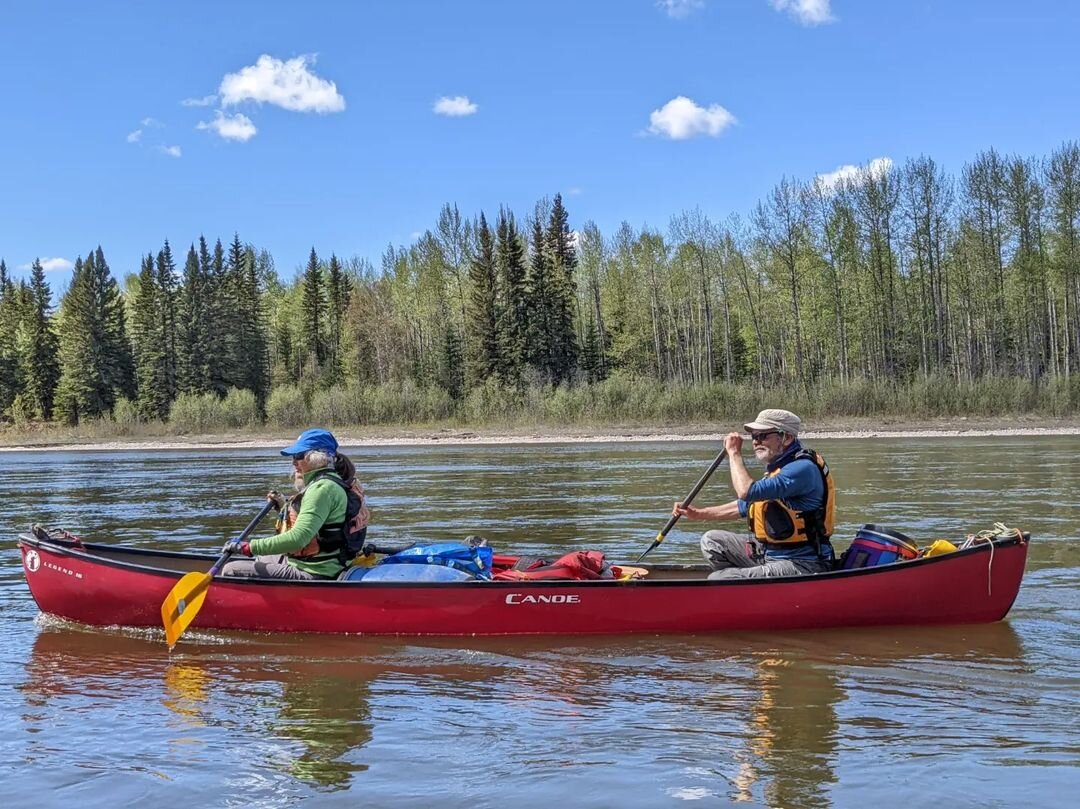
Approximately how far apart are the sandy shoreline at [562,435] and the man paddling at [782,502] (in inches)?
1116

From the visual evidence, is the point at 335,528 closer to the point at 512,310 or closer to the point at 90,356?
the point at 512,310

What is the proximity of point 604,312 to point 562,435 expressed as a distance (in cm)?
2197

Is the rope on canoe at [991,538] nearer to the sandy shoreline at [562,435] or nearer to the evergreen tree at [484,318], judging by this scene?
the sandy shoreline at [562,435]

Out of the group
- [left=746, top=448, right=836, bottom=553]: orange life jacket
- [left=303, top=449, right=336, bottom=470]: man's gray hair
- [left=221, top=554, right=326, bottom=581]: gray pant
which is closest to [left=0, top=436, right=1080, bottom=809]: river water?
[left=221, top=554, right=326, bottom=581]: gray pant

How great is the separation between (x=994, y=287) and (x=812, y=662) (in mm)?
45708

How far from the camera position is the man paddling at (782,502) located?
735cm

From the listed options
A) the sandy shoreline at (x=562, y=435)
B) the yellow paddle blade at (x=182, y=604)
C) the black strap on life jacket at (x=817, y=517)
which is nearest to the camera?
the black strap on life jacket at (x=817, y=517)

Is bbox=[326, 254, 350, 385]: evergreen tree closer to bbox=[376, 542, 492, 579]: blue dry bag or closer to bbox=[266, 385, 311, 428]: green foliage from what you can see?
bbox=[266, 385, 311, 428]: green foliage

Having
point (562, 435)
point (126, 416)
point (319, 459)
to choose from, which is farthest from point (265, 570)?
point (126, 416)

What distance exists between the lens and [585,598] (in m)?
7.73

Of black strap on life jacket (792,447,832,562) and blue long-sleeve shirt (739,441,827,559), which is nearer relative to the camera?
blue long-sleeve shirt (739,441,827,559)

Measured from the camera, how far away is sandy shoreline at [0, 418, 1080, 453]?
35500mm

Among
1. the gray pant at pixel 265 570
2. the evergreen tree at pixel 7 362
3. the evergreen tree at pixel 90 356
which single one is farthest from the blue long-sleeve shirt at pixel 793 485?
the evergreen tree at pixel 7 362

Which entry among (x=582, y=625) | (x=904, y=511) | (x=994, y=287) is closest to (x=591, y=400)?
(x=994, y=287)
